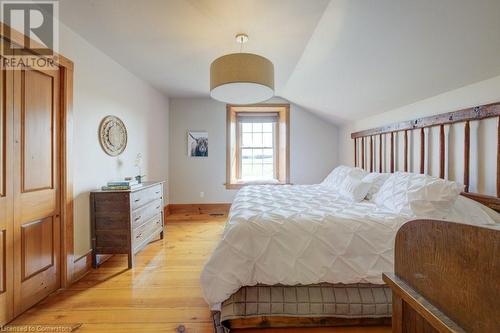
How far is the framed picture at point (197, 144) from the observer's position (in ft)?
15.3

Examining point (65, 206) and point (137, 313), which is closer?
point (137, 313)

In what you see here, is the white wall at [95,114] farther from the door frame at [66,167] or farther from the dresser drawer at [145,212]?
the dresser drawer at [145,212]

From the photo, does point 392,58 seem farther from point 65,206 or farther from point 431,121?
point 65,206

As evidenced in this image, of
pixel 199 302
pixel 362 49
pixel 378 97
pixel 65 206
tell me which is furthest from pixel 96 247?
pixel 378 97

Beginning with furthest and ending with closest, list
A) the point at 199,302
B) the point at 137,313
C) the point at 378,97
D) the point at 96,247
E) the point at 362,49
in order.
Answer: the point at 378,97, the point at 96,247, the point at 362,49, the point at 199,302, the point at 137,313

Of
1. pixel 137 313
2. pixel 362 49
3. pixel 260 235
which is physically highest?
pixel 362 49

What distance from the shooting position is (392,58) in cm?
207

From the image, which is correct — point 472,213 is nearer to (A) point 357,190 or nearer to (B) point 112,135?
(A) point 357,190

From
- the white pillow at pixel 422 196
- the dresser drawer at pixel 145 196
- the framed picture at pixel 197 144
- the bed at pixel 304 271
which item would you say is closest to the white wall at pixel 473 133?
the bed at pixel 304 271

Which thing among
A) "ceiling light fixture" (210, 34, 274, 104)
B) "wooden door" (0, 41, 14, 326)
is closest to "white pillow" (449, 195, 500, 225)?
"ceiling light fixture" (210, 34, 274, 104)

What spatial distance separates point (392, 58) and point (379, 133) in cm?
131

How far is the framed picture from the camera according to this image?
466cm

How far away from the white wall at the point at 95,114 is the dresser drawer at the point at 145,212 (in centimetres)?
45

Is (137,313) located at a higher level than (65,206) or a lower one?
lower
